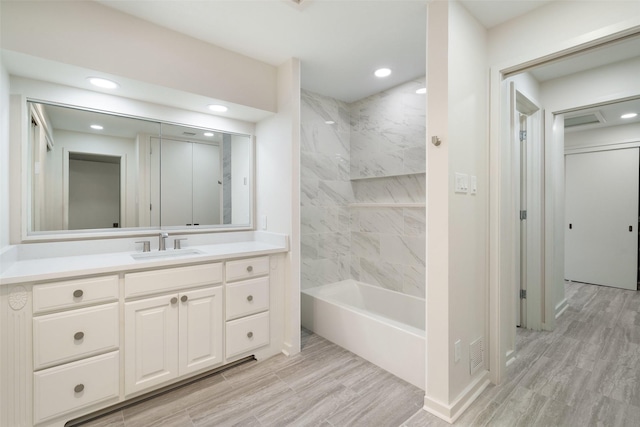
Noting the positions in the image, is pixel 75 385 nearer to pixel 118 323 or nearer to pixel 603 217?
pixel 118 323

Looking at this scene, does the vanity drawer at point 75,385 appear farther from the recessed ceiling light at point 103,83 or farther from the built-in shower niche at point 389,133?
the built-in shower niche at point 389,133

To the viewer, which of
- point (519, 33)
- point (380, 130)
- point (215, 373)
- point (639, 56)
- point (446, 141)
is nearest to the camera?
point (446, 141)

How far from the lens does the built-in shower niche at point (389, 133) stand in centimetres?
286

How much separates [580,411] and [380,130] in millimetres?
2748

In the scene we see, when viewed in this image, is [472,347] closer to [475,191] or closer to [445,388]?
[445,388]

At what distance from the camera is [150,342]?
1.81 meters

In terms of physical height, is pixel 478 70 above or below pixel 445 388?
above

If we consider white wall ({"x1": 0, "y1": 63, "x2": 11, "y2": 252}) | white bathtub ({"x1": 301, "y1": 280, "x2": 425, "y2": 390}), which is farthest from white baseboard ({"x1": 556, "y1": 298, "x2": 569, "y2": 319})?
white wall ({"x1": 0, "y1": 63, "x2": 11, "y2": 252})

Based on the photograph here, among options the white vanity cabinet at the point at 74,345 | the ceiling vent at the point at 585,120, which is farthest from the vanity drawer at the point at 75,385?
the ceiling vent at the point at 585,120

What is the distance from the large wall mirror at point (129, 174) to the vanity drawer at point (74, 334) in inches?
28.8

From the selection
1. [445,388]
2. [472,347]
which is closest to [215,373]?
[445,388]

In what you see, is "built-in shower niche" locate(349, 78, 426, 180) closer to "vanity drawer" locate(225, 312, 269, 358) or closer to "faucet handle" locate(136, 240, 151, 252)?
"vanity drawer" locate(225, 312, 269, 358)

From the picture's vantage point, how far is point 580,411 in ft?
5.62

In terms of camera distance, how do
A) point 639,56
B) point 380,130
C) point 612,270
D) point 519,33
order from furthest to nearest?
point 612,270 < point 380,130 < point 639,56 < point 519,33
